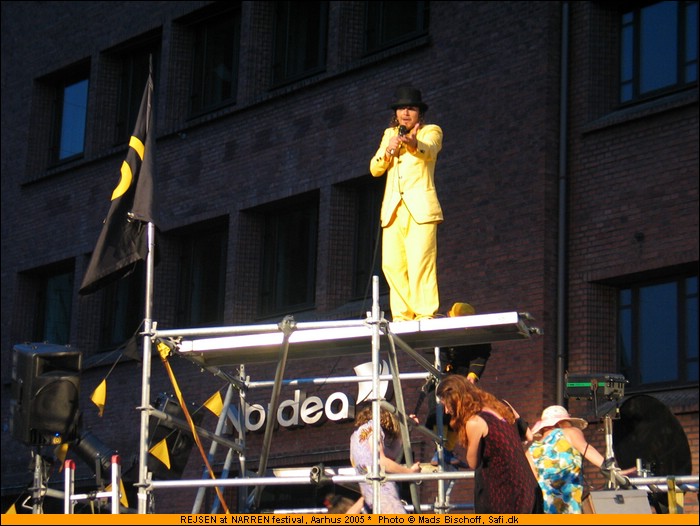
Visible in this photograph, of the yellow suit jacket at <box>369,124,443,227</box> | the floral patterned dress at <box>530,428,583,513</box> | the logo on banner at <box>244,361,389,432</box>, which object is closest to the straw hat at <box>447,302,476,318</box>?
A: the yellow suit jacket at <box>369,124,443,227</box>

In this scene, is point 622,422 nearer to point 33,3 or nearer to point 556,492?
point 556,492

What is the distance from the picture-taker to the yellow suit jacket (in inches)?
507

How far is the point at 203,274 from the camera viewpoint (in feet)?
75.5

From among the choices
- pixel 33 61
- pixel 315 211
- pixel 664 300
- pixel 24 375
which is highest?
pixel 33 61

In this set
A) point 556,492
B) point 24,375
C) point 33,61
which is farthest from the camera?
point 33,61

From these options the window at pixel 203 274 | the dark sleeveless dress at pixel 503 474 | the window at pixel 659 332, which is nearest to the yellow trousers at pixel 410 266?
the dark sleeveless dress at pixel 503 474

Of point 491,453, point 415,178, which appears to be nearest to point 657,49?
point 415,178

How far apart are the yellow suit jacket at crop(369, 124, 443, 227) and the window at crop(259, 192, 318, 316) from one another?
8.09 meters

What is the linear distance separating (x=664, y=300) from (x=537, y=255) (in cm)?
157

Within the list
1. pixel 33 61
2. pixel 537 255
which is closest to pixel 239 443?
pixel 537 255

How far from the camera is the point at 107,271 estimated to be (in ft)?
41.3

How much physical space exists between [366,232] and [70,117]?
309 inches

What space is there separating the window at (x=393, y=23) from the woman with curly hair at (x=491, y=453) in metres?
11.1

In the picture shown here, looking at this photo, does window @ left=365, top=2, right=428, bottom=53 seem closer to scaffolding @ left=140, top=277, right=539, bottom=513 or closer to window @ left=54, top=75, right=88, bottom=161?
window @ left=54, top=75, right=88, bottom=161
